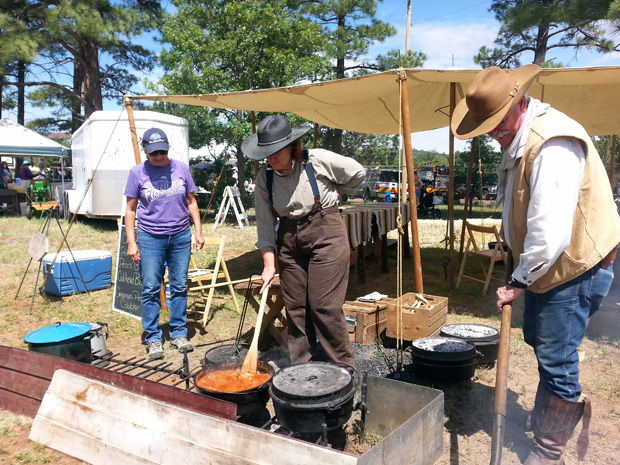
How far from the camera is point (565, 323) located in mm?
2148

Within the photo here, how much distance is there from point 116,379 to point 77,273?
3.78m

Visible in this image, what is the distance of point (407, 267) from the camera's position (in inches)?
314

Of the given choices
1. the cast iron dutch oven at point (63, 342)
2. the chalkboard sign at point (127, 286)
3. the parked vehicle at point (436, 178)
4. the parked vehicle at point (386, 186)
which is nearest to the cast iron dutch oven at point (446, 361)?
the cast iron dutch oven at point (63, 342)

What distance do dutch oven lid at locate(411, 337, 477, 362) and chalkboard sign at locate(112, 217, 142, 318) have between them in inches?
126

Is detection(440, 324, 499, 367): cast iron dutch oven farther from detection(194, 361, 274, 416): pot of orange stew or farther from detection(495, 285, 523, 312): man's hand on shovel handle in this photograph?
detection(194, 361, 274, 416): pot of orange stew

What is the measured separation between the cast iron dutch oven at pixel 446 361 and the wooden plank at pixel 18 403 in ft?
8.78

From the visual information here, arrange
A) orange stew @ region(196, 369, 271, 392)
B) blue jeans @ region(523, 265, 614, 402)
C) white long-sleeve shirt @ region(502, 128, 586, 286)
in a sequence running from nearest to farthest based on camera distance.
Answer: white long-sleeve shirt @ region(502, 128, 586, 286)
blue jeans @ region(523, 265, 614, 402)
orange stew @ region(196, 369, 271, 392)

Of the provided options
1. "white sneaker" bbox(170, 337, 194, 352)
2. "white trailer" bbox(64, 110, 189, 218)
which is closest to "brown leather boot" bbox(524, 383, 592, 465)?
"white sneaker" bbox(170, 337, 194, 352)

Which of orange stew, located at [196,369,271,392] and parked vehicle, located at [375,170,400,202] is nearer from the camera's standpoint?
orange stew, located at [196,369,271,392]

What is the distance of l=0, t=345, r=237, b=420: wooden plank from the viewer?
8.09 ft

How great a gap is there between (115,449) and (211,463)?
684mm

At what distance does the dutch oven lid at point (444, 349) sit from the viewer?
3.34 meters

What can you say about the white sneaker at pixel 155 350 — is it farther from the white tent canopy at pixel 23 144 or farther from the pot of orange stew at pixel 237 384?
the white tent canopy at pixel 23 144

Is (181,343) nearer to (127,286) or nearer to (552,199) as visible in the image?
(127,286)
